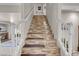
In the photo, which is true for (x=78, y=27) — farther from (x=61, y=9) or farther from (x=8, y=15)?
(x=8, y=15)

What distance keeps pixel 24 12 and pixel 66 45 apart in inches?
28.1

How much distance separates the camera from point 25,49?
1593 millimetres

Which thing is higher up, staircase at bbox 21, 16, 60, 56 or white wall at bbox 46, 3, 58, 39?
white wall at bbox 46, 3, 58, 39

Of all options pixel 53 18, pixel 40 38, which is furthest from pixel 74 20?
pixel 40 38

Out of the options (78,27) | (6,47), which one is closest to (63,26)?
(78,27)

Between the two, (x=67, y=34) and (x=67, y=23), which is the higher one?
(x=67, y=23)

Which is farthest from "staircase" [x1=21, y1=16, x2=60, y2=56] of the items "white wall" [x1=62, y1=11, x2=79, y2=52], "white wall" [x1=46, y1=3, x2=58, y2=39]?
"white wall" [x1=62, y1=11, x2=79, y2=52]

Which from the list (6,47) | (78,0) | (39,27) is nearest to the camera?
(78,0)

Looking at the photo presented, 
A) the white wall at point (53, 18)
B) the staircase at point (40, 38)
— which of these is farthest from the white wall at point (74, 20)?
the staircase at point (40, 38)

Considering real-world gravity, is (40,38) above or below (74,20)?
below

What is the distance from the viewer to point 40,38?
162 cm

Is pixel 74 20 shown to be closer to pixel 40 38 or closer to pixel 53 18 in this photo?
pixel 53 18

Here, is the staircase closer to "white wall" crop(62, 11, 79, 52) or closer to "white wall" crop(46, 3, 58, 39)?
"white wall" crop(46, 3, 58, 39)

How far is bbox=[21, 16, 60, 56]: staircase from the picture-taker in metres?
1.59
